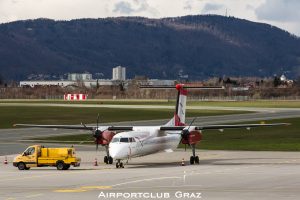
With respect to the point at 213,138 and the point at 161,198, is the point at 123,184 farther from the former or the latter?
the point at 213,138

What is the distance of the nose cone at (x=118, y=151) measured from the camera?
51.2m

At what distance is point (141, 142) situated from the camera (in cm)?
5316

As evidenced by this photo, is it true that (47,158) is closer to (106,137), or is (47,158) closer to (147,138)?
(106,137)

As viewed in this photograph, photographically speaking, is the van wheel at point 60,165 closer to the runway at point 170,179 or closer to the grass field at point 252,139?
the runway at point 170,179

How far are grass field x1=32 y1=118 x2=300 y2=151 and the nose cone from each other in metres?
22.1

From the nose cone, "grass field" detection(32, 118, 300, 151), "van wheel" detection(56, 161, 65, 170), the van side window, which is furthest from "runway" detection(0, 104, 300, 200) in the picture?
"grass field" detection(32, 118, 300, 151)

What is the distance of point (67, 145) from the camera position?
75.3 meters

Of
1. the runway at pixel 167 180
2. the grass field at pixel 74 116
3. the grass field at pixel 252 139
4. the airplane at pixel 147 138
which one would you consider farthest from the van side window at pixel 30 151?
the grass field at pixel 74 116

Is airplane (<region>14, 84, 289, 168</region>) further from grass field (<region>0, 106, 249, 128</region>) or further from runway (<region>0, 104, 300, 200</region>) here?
grass field (<region>0, 106, 249, 128</region>)

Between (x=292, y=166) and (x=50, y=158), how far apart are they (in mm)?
Result: 16025

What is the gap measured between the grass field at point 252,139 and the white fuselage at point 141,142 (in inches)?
647

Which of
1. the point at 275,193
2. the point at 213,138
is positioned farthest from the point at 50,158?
the point at 213,138

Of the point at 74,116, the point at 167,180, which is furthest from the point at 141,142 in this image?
the point at 74,116

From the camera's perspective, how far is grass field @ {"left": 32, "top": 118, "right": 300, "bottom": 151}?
73125 millimetres
